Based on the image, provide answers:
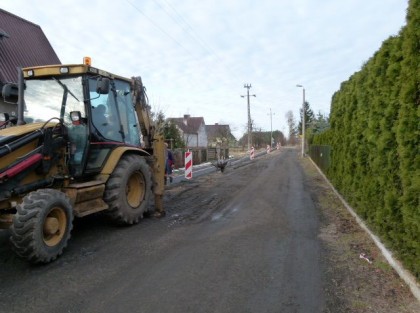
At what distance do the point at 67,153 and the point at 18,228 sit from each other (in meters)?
1.91

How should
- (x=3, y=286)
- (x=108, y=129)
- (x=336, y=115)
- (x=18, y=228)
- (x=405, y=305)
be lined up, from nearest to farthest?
(x=405, y=305)
(x=3, y=286)
(x=18, y=228)
(x=108, y=129)
(x=336, y=115)

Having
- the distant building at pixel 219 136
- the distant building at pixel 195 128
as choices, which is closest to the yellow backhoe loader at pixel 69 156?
the distant building at pixel 219 136

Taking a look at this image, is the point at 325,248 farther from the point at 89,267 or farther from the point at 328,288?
the point at 89,267

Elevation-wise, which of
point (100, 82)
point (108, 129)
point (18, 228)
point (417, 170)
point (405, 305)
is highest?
point (100, 82)

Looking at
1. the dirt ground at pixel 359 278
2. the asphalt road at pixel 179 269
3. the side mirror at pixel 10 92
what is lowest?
the dirt ground at pixel 359 278

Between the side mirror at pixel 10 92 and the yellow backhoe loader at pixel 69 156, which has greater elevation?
the side mirror at pixel 10 92

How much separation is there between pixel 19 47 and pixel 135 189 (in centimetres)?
1348

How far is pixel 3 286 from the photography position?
4.86 metres

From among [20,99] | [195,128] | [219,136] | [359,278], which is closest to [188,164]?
[20,99]

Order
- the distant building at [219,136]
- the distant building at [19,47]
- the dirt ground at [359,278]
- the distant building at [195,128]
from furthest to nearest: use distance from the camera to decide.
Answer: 1. the distant building at [195,128]
2. the distant building at [219,136]
3. the distant building at [19,47]
4. the dirt ground at [359,278]

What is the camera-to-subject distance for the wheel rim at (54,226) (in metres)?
5.58

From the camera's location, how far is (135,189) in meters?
8.37

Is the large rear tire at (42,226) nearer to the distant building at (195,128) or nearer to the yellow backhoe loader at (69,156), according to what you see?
the yellow backhoe loader at (69,156)

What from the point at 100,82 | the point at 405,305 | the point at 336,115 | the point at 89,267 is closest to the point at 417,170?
the point at 405,305
